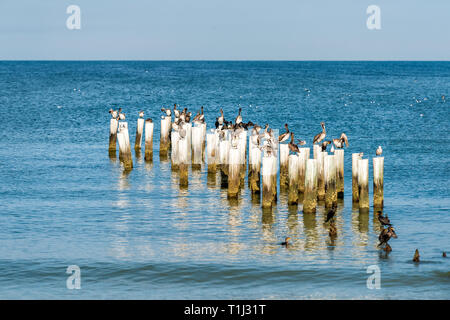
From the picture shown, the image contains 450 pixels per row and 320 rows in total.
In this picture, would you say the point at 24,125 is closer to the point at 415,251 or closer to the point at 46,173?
the point at 46,173

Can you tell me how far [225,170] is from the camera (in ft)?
91.7

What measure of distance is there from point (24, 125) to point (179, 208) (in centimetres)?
3220

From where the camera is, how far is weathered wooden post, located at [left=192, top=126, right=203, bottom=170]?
3168cm

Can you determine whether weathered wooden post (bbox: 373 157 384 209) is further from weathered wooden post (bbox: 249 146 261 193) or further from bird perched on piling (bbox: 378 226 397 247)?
weathered wooden post (bbox: 249 146 261 193)

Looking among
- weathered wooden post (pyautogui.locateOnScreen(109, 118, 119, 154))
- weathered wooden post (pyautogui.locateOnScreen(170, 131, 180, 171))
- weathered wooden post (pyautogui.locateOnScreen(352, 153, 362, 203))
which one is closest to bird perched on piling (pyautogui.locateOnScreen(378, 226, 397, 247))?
weathered wooden post (pyautogui.locateOnScreen(352, 153, 362, 203))

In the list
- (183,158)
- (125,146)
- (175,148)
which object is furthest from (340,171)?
A: (125,146)

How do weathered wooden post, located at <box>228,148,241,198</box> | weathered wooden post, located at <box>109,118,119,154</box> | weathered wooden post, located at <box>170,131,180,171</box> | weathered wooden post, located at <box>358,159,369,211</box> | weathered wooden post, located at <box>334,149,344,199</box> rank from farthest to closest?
weathered wooden post, located at <box>109,118,119,154</box>, weathered wooden post, located at <box>170,131,180,171</box>, weathered wooden post, located at <box>228,148,241,198</box>, weathered wooden post, located at <box>334,149,344,199</box>, weathered wooden post, located at <box>358,159,369,211</box>

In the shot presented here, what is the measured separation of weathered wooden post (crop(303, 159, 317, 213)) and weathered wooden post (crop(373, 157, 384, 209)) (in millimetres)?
1881

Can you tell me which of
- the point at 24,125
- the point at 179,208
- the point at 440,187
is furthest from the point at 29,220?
the point at 24,125

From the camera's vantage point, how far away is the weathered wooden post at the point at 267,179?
2216 cm

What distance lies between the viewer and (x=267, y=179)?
22.7 meters

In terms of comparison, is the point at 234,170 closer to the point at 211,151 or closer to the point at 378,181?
the point at 378,181

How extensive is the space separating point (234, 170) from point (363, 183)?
13.8 feet

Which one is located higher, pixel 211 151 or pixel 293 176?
pixel 211 151
